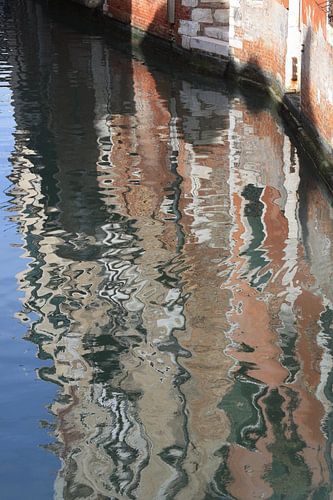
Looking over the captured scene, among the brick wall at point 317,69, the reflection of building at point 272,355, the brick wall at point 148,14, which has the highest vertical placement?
the brick wall at point 148,14

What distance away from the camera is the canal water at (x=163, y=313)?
4883mm

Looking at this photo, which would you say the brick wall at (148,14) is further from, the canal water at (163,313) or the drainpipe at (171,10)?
the canal water at (163,313)

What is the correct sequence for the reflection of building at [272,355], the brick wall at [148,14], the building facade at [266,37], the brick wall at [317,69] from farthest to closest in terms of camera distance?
the brick wall at [148,14], the building facade at [266,37], the brick wall at [317,69], the reflection of building at [272,355]

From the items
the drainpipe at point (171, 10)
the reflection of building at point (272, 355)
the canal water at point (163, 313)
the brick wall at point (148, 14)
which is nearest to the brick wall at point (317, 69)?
the canal water at point (163, 313)

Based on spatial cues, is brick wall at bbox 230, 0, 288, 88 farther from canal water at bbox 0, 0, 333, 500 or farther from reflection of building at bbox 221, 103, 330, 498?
reflection of building at bbox 221, 103, 330, 498

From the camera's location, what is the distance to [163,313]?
6750mm

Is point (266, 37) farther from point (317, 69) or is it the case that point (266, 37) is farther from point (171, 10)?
point (171, 10)

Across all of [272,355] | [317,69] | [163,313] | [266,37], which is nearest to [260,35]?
[266,37]

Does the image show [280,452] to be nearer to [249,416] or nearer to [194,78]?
[249,416]

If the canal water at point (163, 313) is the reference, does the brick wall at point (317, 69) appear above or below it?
above

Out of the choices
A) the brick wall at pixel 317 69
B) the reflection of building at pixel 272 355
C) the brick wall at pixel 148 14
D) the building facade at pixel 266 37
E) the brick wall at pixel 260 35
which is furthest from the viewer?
the brick wall at pixel 148 14

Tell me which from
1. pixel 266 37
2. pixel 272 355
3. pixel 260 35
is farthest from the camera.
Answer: pixel 260 35

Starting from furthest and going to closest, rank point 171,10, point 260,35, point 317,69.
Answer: point 171,10, point 260,35, point 317,69

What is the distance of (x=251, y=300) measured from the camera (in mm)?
6938
